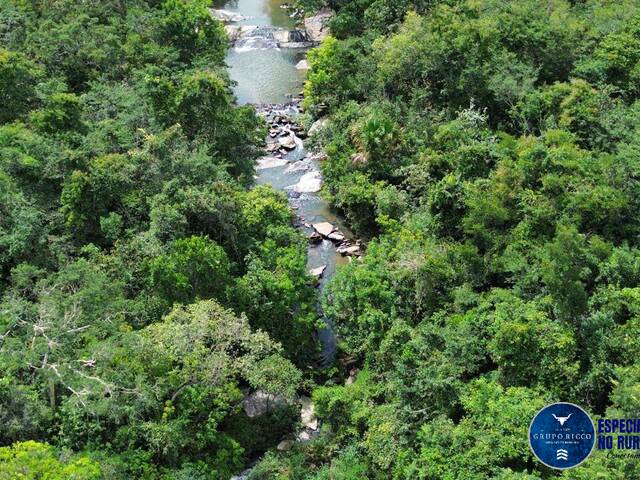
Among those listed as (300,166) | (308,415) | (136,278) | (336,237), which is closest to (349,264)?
(336,237)

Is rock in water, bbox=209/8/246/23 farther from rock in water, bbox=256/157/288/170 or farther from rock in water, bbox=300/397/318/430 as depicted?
rock in water, bbox=300/397/318/430

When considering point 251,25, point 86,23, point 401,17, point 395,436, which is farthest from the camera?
point 251,25

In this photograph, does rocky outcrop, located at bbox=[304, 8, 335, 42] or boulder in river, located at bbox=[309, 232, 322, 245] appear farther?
rocky outcrop, located at bbox=[304, 8, 335, 42]

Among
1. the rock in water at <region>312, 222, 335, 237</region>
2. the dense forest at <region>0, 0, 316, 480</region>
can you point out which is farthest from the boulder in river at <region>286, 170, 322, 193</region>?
the dense forest at <region>0, 0, 316, 480</region>

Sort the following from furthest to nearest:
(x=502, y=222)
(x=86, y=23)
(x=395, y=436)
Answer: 1. (x=86, y=23)
2. (x=502, y=222)
3. (x=395, y=436)

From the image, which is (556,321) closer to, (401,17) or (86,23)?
(401,17)

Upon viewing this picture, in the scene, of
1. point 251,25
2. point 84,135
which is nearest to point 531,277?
point 84,135
